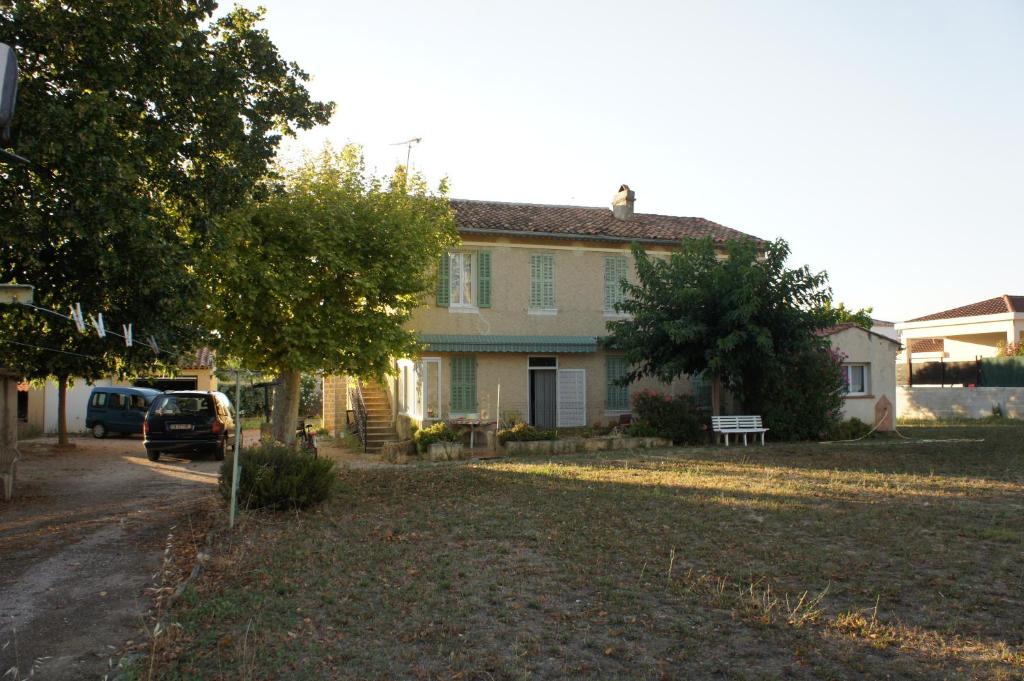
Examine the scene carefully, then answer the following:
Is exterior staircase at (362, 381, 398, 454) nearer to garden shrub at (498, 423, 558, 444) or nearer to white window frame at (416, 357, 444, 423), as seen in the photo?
white window frame at (416, 357, 444, 423)

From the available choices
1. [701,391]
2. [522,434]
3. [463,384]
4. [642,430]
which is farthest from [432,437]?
[701,391]

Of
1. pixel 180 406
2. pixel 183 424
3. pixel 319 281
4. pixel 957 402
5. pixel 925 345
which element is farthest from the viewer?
pixel 925 345

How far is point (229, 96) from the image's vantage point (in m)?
12.7

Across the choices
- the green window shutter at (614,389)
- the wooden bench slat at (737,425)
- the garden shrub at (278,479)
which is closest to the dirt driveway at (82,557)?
the garden shrub at (278,479)

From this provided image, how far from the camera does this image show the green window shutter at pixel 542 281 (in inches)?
882

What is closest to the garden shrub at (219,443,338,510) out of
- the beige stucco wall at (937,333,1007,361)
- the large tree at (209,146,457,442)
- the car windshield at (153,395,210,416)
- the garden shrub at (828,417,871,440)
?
the large tree at (209,146,457,442)

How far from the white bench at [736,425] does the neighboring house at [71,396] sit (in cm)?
1769

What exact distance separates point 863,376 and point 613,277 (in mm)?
7982

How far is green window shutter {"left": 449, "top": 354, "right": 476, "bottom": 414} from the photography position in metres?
21.3

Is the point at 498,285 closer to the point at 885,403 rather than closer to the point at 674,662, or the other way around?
the point at 885,403

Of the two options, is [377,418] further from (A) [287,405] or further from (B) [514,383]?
(A) [287,405]

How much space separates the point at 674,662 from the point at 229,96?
10.9m

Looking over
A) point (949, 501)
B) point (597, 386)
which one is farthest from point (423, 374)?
point (949, 501)

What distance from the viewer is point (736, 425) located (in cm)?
2072
